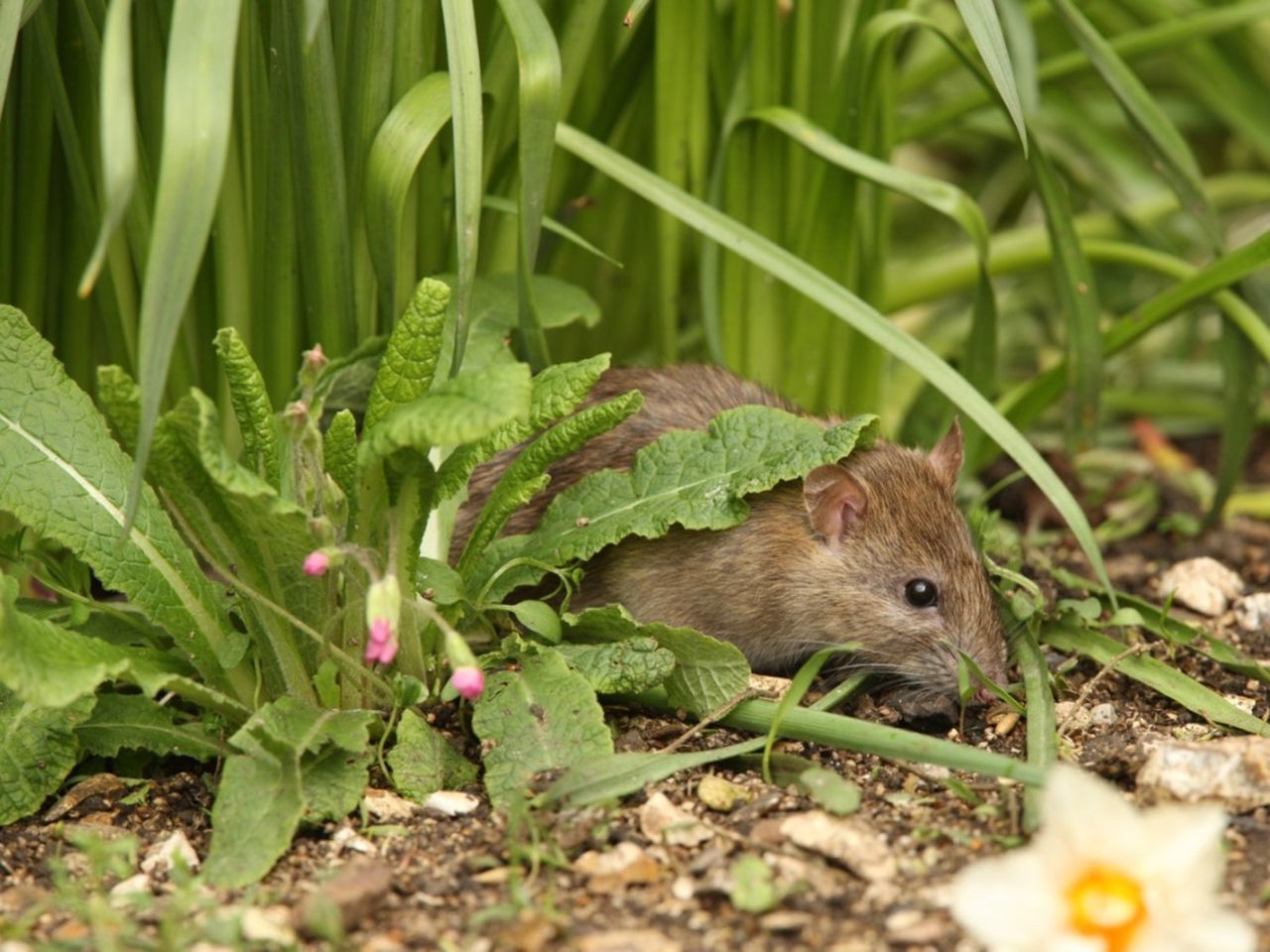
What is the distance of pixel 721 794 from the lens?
11.5 ft

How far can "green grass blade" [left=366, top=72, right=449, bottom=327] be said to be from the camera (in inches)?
150

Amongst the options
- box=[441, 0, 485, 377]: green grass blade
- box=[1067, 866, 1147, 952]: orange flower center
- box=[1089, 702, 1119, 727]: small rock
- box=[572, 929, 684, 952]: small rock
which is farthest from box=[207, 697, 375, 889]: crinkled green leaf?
box=[1089, 702, 1119, 727]: small rock

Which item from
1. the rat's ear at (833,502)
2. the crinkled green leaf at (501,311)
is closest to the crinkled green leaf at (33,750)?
the crinkled green leaf at (501,311)

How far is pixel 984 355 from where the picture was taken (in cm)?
498

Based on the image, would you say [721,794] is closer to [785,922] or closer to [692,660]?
[692,660]

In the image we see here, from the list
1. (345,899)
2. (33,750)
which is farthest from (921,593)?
(33,750)

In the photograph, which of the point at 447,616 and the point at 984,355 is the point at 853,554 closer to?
the point at 984,355

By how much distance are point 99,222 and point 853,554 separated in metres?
2.13

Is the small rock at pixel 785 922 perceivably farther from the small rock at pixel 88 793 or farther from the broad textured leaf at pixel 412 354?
the small rock at pixel 88 793

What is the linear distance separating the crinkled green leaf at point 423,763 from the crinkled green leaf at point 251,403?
2.02 feet

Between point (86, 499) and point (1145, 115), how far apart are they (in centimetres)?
299

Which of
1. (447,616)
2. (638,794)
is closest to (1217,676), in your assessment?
(638,794)

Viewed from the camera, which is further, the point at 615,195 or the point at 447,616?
the point at 615,195

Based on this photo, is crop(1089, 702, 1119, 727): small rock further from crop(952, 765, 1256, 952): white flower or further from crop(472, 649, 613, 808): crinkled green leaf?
crop(952, 765, 1256, 952): white flower
